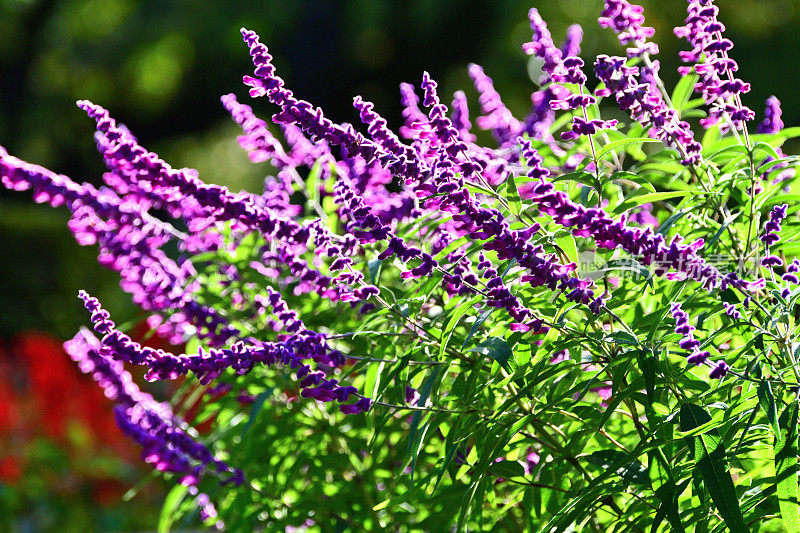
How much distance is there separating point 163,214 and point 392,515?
16.9 metres

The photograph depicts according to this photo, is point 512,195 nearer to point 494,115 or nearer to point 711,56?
point 711,56


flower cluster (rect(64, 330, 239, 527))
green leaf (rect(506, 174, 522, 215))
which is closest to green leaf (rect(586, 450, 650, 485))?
green leaf (rect(506, 174, 522, 215))

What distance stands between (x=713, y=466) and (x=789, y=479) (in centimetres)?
14

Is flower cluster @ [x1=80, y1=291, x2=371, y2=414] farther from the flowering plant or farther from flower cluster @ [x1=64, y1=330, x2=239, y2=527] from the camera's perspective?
flower cluster @ [x1=64, y1=330, x2=239, y2=527]

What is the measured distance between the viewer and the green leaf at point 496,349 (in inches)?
72.8

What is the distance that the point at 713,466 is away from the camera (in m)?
1.70

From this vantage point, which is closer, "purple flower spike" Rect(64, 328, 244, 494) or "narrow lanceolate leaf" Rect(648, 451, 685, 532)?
"narrow lanceolate leaf" Rect(648, 451, 685, 532)

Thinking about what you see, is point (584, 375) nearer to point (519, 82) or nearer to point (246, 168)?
point (519, 82)

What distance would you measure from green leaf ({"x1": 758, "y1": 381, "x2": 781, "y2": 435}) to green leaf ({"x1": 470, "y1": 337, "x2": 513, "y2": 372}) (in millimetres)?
477

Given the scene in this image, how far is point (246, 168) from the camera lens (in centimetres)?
1941

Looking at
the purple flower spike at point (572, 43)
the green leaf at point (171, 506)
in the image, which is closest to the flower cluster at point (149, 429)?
the green leaf at point (171, 506)

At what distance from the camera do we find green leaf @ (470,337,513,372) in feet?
6.07

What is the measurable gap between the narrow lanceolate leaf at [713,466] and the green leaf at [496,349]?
0.36m

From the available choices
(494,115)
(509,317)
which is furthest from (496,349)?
(494,115)
